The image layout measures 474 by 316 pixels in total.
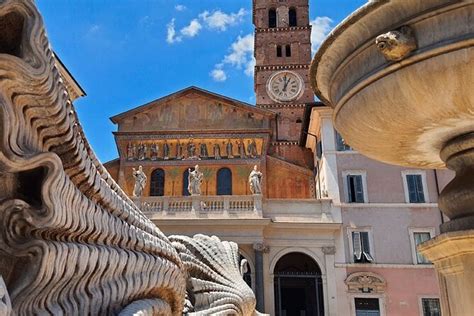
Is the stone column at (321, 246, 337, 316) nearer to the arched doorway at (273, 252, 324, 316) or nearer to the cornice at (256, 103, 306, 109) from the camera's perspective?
the arched doorway at (273, 252, 324, 316)

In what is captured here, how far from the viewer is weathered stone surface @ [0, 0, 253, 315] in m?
1.86

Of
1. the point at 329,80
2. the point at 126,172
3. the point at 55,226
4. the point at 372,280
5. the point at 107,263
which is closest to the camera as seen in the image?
the point at 55,226

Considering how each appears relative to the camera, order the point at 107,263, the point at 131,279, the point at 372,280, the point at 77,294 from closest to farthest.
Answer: the point at 77,294
the point at 107,263
the point at 131,279
the point at 372,280

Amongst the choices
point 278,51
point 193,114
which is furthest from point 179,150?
point 278,51

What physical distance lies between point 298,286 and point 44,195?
22.5 meters

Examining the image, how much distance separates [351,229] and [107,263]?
18396 mm

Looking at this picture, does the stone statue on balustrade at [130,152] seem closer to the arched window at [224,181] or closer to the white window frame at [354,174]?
the arched window at [224,181]

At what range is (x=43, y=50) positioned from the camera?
6.32ft

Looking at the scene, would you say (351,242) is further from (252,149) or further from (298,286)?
(252,149)

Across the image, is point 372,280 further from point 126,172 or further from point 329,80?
point 329,80

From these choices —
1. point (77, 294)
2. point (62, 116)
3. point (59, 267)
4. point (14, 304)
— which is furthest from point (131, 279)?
point (62, 116)

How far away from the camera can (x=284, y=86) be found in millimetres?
40938

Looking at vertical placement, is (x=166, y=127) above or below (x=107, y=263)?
above

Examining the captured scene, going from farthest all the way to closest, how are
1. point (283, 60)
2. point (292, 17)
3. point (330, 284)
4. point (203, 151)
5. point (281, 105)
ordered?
1. point (292, 17)
2. point (283, 60)
3. point (281, 105)
4. point (203, 151)
5. point (330, 284)
